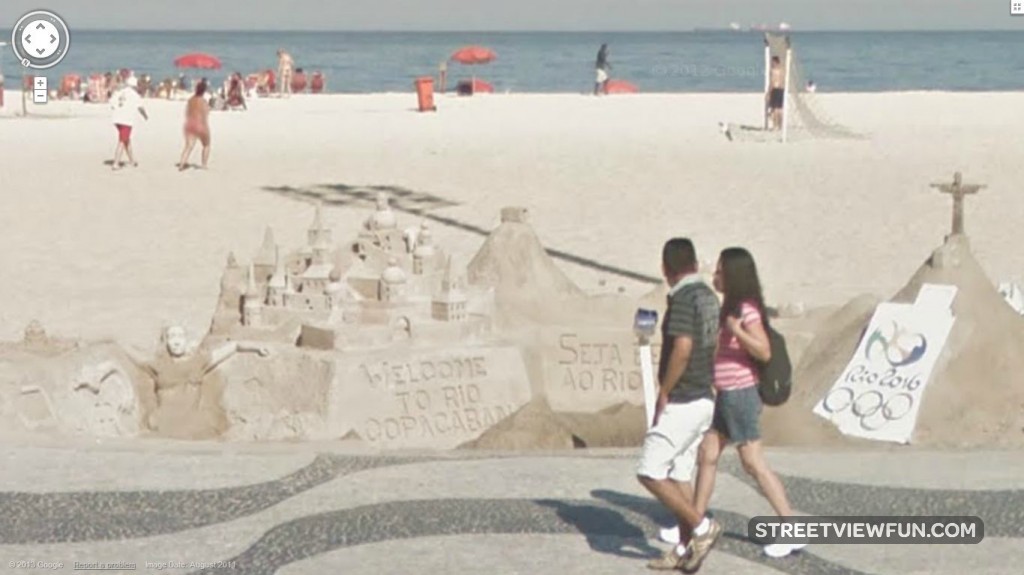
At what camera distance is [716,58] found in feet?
Answer: 355

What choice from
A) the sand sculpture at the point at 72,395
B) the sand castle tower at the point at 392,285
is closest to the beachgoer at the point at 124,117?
the sand castle tower at the point at 392,285

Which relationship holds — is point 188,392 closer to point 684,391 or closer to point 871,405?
point 871,405

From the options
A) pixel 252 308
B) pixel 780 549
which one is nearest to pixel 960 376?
pixel 780 549

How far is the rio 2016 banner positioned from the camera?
9500mm

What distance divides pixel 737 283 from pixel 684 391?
45cm

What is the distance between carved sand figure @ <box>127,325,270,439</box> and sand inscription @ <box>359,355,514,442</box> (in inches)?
29.0

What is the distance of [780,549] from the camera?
694 cm

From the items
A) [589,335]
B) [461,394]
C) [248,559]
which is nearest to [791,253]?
[589,335]

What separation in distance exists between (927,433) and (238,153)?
19.7m

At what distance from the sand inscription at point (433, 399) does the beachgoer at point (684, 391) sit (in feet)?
11.0

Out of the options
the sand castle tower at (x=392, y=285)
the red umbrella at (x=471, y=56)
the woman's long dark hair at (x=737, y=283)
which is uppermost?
the red umbrella at (x=471, y=56)

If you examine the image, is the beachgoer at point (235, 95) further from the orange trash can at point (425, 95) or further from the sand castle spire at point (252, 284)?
the sand castle spire at point (252, 284)

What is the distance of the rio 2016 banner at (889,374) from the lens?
9500 mm

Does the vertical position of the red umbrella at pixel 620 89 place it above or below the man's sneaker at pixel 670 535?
above
